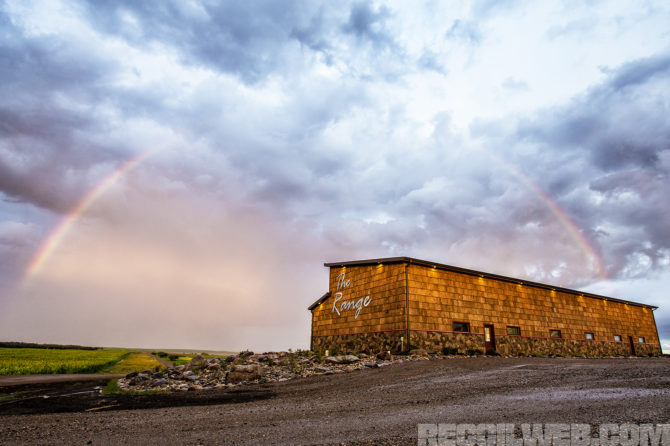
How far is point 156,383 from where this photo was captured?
17.5 m

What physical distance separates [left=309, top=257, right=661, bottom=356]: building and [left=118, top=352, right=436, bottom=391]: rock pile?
3010 mm

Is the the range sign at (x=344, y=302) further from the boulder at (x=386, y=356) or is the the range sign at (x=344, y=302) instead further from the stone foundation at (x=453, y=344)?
the boulder at (x=386, y=356)

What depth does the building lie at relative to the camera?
78.1ft

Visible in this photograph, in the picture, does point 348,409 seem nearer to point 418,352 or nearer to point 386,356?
point 386,356

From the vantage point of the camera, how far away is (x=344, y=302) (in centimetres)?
2812

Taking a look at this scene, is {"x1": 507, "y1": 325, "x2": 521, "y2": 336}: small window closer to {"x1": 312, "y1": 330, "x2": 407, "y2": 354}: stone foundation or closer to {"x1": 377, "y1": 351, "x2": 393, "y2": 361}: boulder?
{"x1": 312, "y1": 330, "x2": 407, "y2": 354}: stone foundation

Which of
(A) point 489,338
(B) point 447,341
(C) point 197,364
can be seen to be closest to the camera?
(C) point 197,364

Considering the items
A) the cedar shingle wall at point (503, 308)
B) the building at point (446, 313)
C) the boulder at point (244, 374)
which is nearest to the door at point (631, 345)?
the cedar shingle wall at point (503, 308)

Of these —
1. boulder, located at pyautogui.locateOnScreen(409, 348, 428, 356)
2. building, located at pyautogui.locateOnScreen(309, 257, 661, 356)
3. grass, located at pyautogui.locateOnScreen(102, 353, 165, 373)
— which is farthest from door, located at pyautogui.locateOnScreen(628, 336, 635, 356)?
grass, located at pyautogui.locateOnScreen(102, 353, 165, 373)

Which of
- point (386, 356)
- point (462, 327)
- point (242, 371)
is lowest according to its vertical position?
point (242, 371)

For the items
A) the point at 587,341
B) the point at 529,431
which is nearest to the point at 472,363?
the point at 529,431

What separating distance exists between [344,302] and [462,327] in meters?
8.76

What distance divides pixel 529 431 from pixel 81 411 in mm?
10821

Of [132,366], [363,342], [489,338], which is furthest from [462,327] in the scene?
[132,366]
